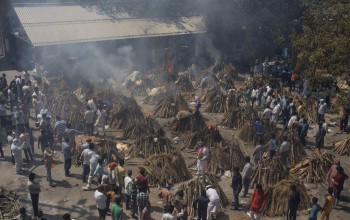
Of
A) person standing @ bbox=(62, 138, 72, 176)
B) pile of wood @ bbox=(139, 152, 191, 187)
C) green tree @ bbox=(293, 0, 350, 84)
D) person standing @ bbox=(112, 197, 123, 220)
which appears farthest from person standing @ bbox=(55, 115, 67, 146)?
green tree @ bbox=(293, 0, 350, 84)

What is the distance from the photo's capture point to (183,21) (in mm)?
35656

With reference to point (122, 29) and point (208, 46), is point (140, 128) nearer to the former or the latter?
point (122, 29)

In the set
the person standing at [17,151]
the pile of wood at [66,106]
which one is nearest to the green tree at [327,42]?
the pile of wood at [66,106]

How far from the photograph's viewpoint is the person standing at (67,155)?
14.8 m

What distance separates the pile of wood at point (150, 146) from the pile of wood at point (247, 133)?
12.7ft

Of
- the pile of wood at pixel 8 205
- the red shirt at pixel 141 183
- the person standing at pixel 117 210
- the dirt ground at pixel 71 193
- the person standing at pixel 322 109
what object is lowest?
the dirt ground at pixel 71 193

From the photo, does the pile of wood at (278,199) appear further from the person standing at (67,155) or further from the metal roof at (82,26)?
the metal roof at (82,26)

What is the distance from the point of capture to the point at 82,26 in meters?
30.8

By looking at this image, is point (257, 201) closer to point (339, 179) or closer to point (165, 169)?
point (339, 179)

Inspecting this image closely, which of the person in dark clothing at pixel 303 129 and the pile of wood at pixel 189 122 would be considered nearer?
the person in dark clothing at pixel 303 129

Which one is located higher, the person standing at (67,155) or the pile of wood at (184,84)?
the pile of wood at (184,84)

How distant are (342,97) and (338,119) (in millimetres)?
7046

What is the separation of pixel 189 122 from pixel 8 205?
386 inches

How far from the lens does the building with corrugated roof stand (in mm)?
28859
